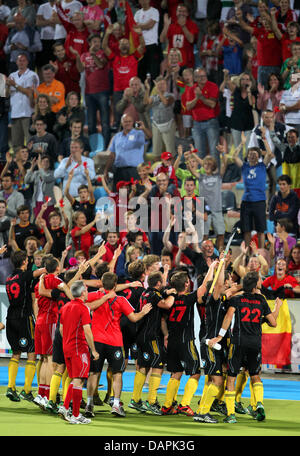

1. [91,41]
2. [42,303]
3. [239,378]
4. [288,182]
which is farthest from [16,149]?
[239,378]

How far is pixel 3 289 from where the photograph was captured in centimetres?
1764

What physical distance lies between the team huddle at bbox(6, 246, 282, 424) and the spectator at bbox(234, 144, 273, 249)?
5070 millimetres

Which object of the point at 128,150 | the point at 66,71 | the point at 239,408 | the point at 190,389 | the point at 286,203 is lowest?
the point at 239,408

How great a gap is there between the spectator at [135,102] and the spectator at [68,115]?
94cm

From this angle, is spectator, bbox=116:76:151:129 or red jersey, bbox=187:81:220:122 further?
spectator, bbox=116:76:151:129

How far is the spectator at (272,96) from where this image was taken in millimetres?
19609

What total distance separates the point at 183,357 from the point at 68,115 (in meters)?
10.0

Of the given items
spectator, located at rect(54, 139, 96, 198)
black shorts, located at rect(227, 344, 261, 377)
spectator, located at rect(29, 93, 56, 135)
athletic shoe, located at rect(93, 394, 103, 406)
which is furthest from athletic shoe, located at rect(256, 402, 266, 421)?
spectator, located at rect(29, 93, 56, 135)

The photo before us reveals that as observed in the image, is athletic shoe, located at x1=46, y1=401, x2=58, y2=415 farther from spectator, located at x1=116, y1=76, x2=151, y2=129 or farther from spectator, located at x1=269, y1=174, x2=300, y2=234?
spectator, located at x1=116, y1=76, x2=151, y2=129

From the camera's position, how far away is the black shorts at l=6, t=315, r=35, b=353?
13.9m

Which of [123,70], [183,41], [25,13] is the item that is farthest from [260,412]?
[25,13]

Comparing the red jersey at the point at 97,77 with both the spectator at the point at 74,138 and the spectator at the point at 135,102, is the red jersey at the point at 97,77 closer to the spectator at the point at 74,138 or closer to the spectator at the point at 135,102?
the spectator at the point at 135,102

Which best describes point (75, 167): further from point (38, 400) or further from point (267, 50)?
point (38, 400)

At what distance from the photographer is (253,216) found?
721 inches
